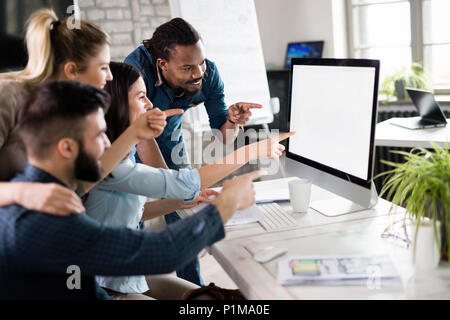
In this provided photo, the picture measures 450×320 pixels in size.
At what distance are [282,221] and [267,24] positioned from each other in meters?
3.27

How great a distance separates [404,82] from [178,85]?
2.22 metres

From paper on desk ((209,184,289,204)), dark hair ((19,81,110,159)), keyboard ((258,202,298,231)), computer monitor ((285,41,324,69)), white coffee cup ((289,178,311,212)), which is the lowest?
keyboard ((258,202,298,231))

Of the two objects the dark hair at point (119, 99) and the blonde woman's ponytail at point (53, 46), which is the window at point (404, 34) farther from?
the blonde woman's ponytail at point (53, 46)

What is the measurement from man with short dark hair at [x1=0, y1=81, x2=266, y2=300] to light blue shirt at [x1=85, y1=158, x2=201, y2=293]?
1.04 feet

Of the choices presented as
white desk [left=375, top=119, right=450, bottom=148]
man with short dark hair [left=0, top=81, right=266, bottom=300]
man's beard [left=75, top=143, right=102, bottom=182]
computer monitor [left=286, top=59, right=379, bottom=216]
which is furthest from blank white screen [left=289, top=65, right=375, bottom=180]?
white desk [left=375, top=119, right=450, bottom=148]

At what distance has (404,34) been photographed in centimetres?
401

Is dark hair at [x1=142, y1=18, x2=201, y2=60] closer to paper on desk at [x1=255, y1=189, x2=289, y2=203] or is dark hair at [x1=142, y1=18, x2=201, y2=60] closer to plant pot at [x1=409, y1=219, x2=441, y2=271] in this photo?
paper on desk at [x1=255, y1=189, x2=289, y2=203]

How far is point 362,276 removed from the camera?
1.08m

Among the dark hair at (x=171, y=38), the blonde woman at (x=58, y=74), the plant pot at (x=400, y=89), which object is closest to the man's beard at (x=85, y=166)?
the blonde woman at (x=58, y=74)

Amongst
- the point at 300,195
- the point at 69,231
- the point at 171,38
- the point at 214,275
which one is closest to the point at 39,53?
the point at 69,231

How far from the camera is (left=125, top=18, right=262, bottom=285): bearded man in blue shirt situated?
2.04 m

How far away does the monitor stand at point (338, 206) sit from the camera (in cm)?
154
